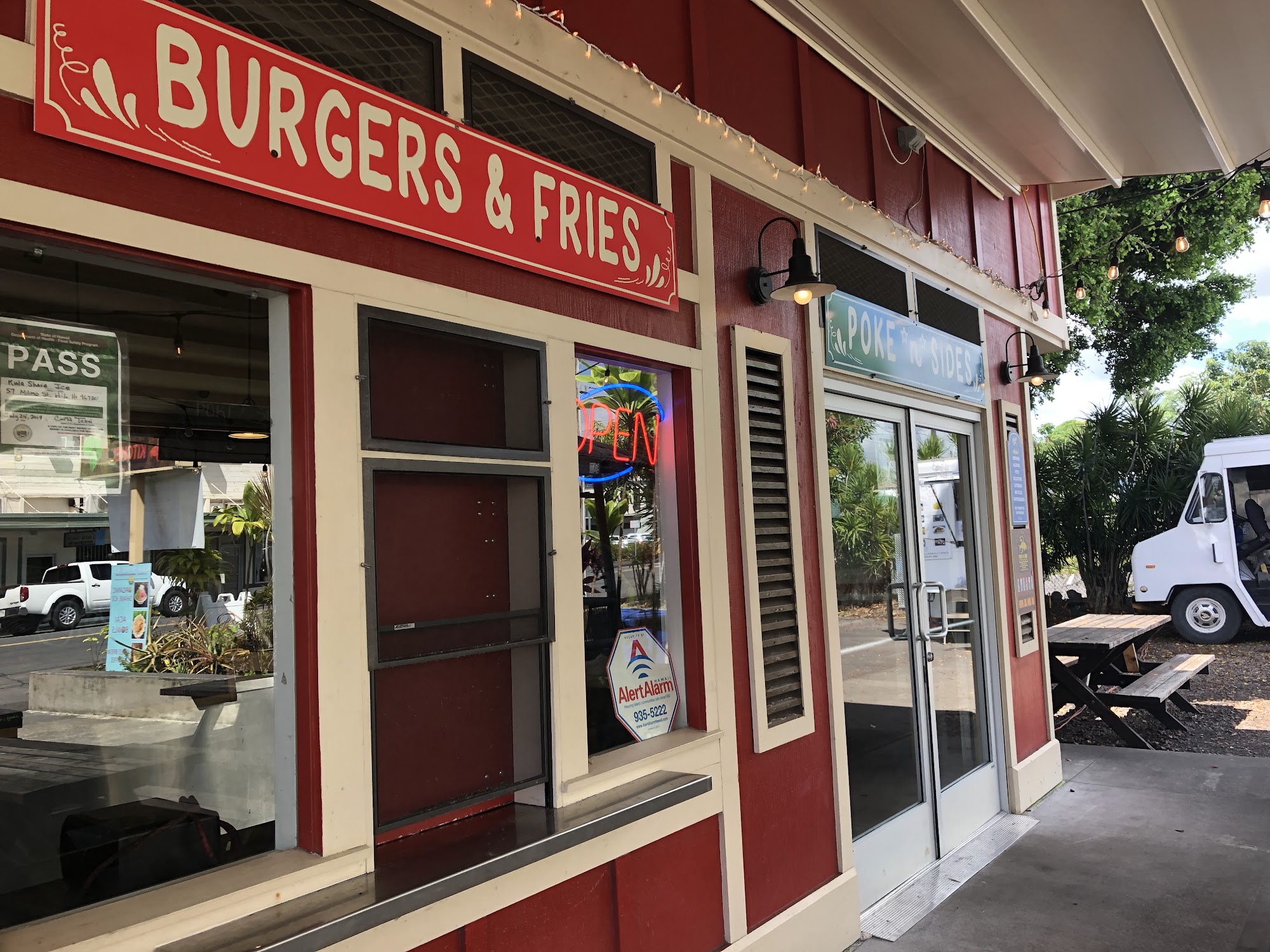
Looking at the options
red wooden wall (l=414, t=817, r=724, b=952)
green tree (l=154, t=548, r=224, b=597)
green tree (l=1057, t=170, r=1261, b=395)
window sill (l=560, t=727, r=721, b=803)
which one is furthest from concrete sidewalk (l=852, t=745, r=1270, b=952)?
green tree (l=1057, t=170, r=1261, b=395)

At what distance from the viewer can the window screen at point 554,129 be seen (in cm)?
270

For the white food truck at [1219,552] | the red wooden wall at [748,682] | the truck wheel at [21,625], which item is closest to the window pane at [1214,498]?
the white food truck at [1219,552]

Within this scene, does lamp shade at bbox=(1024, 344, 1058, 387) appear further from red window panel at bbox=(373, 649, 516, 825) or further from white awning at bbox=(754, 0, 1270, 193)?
red window panel at bbox=(373, 649, 516, 825)

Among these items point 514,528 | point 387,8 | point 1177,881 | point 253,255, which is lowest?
point 1177,881

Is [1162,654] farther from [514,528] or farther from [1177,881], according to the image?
[514,528]

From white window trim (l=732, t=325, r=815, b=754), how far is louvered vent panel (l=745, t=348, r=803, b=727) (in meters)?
0.02

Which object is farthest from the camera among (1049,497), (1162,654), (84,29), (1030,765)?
(1049,497)

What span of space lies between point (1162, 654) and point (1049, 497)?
318cm

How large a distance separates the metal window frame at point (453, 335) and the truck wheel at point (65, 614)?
8.72ft

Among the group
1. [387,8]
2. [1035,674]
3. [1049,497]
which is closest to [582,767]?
[387,8]

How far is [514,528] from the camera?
2.74 metres

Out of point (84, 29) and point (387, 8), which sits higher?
point (387, 8)

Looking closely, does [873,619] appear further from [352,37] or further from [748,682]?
[352,37]

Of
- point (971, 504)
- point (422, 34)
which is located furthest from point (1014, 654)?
point (422, 34)
